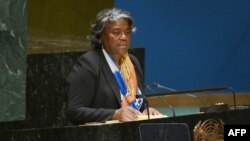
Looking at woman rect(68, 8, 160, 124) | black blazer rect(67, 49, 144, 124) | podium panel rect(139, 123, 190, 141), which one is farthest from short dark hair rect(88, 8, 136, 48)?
podium panel rect(139, 123, 190, 141)

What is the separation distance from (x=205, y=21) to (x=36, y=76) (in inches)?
154

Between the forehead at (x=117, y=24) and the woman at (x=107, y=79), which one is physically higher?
the forehead at (x=117, y=24)

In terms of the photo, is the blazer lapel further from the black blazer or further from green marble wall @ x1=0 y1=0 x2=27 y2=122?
green marble wall @ x1=0 y1=0 x2=27 y2=122

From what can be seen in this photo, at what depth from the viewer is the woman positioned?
3.77 m

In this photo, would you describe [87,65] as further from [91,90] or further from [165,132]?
[165,132]

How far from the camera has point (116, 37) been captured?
160 inches

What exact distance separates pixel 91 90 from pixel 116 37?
378 mm

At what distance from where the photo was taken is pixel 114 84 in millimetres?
3939

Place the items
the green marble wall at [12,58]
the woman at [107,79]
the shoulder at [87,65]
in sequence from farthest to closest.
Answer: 1. the green marble wall at [12,58]
2. the shoulder at [87,65]
3. the woman at [107,79]

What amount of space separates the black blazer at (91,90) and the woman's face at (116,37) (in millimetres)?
100

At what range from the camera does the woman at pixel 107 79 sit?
3771 millimetres

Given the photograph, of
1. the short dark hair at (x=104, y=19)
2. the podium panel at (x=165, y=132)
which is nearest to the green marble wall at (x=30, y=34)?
the short dark hair at (x=104, y=19)

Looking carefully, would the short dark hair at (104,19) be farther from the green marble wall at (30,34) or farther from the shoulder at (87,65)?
the green marble wall at (30,34)

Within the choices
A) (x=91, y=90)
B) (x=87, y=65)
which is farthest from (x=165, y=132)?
(x=87, y=65)
